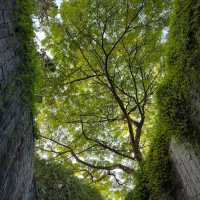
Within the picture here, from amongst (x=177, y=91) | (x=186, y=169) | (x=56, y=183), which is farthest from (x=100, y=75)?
(x=186, y=169)

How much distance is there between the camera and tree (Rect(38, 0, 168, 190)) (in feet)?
21.0

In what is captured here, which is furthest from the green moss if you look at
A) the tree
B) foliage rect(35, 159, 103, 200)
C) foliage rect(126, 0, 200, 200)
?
the tree

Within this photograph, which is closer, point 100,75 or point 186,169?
point 186,169

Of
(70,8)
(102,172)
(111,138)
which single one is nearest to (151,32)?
(70,8)

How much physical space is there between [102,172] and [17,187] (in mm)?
6385

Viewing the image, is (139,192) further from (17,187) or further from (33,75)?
(33,75)

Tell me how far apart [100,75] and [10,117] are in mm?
4965

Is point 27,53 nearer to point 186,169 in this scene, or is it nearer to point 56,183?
point 186,169

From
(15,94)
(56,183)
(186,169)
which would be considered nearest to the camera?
(15,94)

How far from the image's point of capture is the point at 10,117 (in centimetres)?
252

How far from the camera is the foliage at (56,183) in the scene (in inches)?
218

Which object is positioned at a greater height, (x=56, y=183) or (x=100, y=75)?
(x=100, y=75)

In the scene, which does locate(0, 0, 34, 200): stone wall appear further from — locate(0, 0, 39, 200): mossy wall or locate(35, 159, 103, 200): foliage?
locate(35, 159, 103, 200): foliage

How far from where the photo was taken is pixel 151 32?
22.3 ft
